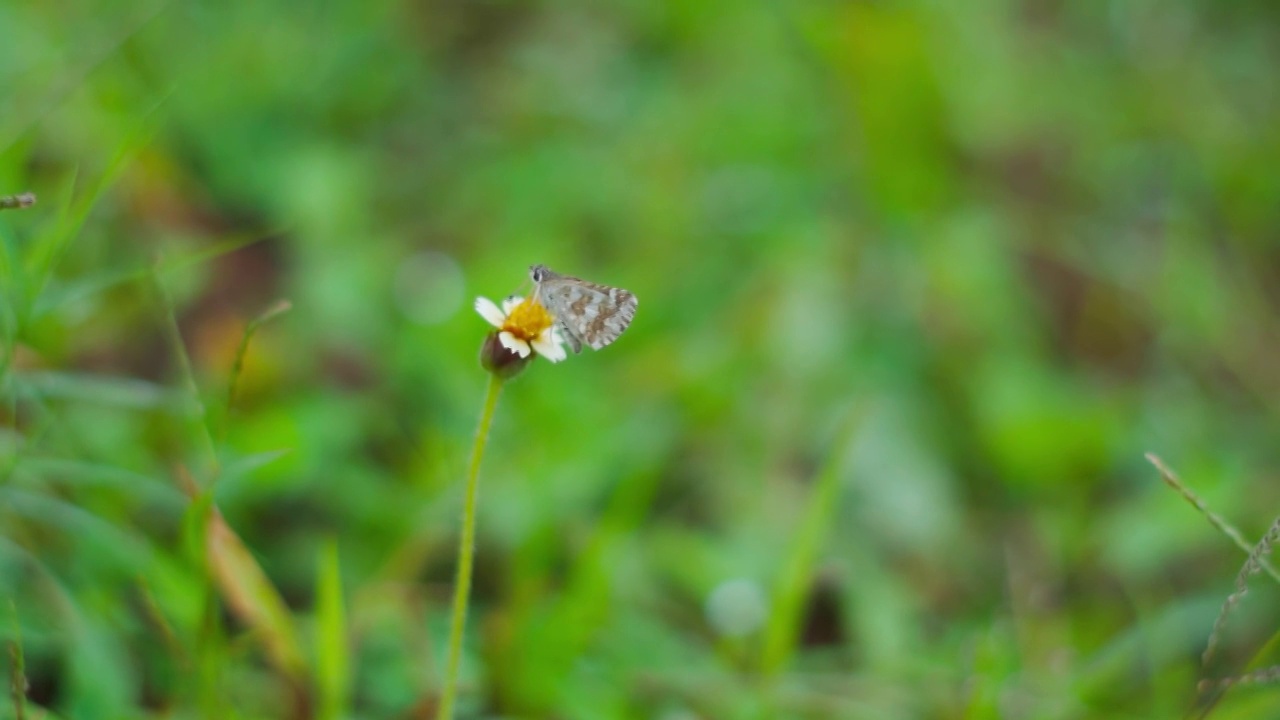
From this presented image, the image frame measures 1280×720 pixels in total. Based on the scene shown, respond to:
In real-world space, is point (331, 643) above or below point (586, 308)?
below

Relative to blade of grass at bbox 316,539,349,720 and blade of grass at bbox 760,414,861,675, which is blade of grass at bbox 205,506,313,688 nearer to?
blade of grass at bbox 316,539,349,720

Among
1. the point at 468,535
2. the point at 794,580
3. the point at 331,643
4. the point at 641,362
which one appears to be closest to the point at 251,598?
the point at 331,643

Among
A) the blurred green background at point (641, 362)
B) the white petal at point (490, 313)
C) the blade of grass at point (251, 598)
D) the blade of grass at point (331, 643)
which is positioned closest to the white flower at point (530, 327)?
the white petal at point (490, 313)

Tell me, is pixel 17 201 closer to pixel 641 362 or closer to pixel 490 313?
pixel 490 313

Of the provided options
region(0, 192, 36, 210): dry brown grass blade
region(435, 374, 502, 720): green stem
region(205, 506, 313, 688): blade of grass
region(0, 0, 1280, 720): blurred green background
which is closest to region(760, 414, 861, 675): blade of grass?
region(0, 0, 1280, 720): blurred green background

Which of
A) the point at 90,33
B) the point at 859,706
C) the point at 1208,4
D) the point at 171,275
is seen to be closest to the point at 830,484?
the point at 859,706

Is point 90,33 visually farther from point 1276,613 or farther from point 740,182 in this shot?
point 1276,613
